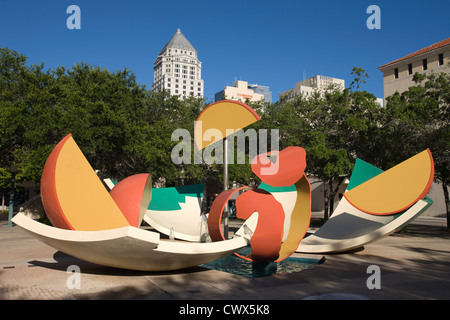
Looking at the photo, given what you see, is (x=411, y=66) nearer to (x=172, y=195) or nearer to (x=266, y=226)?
(x=172, y=195)

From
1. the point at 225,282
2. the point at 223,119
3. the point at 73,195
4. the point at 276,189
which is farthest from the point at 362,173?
the point at 73,195

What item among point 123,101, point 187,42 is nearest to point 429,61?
point 123,101

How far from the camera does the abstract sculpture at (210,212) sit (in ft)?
24.1

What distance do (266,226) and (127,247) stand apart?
3887 millimetres

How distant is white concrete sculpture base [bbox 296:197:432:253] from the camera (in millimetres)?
11164

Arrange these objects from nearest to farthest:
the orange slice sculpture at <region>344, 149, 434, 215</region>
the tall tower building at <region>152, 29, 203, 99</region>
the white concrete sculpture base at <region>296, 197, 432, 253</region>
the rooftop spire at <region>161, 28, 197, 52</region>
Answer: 1. the orange slice sculpture at <region>344, 149, 434, 215</region>
2. the white concrete sculpture base at <region>296, 197, 432, 253</region>
3. the tall tower building at <region>152, 29, 203, 99</region>
4. the rooftop spire at <region>161, 28, 197, 52</region>

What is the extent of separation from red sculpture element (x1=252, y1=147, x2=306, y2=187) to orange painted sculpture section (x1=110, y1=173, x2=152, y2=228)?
3.08m

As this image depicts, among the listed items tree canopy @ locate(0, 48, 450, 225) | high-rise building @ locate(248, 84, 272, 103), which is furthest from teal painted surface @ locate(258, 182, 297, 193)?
high-rise building @ locate(248, 84, 272, 103)

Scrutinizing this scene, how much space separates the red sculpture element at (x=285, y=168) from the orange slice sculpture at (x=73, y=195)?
149 inches

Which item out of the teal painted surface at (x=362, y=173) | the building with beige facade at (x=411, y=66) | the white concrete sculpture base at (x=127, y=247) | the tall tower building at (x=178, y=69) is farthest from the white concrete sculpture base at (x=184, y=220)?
the tall tower building at (x=178, y=69)

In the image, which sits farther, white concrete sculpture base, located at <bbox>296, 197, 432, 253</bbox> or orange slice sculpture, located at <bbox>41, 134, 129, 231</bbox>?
white concrete sculpture base, located at <bbox>296, 197, 432, 253</bbox>

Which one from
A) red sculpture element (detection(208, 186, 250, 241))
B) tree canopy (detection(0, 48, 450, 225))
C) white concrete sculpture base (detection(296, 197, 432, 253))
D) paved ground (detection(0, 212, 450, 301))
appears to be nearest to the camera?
paved ground (detection(0, 212, 450, 301))

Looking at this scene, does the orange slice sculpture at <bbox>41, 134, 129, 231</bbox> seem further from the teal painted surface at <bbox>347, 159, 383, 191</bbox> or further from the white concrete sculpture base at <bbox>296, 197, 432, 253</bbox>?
the teal painted surface at <bbox>347, 159, 383, 191</bbox>
